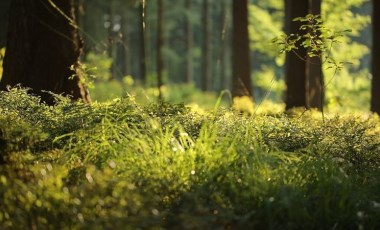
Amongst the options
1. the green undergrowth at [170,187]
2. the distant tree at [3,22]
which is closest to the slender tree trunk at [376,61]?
the green undergrowth at [170,187]

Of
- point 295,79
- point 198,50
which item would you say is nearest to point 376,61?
point 295,79

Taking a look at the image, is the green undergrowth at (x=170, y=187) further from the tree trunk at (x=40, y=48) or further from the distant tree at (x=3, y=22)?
the distant tree at (x=3, y=22)

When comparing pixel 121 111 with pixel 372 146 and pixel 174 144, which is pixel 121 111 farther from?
pixel 372 146

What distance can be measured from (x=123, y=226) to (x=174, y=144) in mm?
1378

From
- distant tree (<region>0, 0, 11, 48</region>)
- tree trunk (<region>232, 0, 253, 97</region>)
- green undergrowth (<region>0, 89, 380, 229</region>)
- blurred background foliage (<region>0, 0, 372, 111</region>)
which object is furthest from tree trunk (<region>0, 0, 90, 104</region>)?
distant tree (<region>0, 0, 11, 48</region>)

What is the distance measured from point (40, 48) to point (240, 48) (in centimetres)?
899

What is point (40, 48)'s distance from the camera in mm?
8203

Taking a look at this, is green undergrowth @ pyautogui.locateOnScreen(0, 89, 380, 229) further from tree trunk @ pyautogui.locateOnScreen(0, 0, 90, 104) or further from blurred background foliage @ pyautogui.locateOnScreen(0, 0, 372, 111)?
tree trunk @ pyautogui.locateOnScreen(0, 0, 90, 104)

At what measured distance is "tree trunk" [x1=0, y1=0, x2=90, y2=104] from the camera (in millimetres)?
8172

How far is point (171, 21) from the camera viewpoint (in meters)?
45.0

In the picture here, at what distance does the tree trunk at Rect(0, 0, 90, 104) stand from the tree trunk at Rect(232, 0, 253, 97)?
310 inches

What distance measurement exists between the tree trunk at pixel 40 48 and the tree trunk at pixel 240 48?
789 cm

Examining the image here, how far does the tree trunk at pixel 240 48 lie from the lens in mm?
15664

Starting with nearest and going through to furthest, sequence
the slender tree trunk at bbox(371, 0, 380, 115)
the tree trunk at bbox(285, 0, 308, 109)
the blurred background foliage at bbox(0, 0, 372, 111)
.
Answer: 1. the tree trunk at bbox(285, 0, 308, 109)
2. the blurred background foliage at bbox(0, 0, 372, 111)
3. the slender tree trunk at bbox(371, 0, 380, 115)
